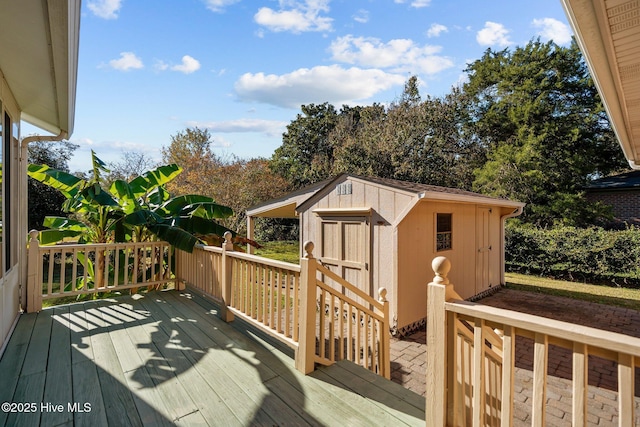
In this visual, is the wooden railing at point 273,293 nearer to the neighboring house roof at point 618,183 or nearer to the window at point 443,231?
the window at point 443,231

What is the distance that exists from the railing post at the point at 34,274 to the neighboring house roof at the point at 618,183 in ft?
64.6

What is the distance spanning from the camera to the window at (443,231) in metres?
6.60

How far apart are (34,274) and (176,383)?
338 centimetres

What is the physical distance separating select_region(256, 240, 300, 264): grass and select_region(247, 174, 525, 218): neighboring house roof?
3563mm

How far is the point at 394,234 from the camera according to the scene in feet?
18.3

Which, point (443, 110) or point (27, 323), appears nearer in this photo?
point (27, 323)

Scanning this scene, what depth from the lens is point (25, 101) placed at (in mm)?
3908

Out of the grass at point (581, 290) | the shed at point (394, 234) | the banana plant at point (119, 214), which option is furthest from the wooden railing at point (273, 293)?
the grass at point (581, 290)

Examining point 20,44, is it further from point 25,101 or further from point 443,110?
point 443,110

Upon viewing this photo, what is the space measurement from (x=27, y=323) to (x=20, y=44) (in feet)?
11.7

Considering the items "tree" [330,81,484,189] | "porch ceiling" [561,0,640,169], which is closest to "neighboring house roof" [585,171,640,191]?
"tree" [330,81,484,189]

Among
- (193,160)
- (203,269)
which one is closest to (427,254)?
(203,269)

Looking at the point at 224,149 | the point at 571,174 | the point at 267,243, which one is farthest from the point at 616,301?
the point at 224,149

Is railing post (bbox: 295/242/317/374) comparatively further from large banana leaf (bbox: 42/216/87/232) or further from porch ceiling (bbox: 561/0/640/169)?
large banana leaf (bbox: 42/216/87/232)
